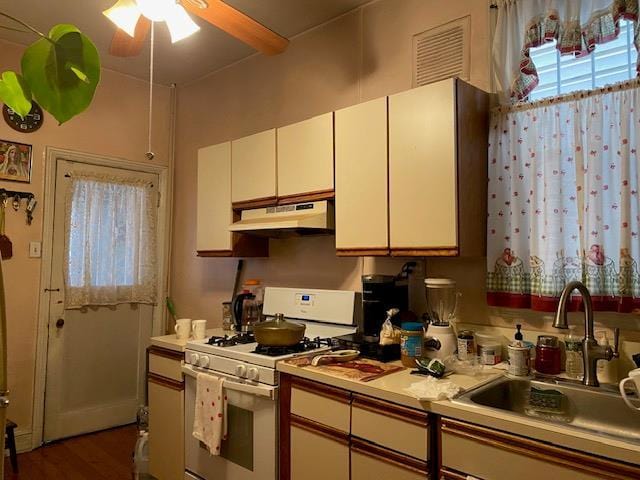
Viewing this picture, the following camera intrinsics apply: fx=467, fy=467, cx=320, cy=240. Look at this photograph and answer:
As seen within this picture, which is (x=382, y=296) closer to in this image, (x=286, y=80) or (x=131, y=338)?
(x=286, y=80)

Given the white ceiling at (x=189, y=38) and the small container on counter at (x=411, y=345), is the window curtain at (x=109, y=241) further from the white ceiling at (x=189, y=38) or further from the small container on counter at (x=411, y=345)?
the small container on counter at (x=411, y=345)

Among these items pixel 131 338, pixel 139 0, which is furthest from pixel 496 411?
pixel 131 338

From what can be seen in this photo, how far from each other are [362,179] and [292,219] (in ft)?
1.56

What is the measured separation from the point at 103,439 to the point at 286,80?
3000mm

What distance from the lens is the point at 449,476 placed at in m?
1.53

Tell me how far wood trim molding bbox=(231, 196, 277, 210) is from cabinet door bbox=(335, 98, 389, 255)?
21.1 inches

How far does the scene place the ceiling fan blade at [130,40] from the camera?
2.06m

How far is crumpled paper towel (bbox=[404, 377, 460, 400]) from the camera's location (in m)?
1.58

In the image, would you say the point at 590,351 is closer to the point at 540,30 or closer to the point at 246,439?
the point at 540,30

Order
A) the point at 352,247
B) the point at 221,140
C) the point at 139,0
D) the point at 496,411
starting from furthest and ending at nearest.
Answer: the point at 221,140, the point at 352,247, the point at 139,0, the point at 496,411

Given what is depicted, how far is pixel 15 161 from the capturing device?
331cm

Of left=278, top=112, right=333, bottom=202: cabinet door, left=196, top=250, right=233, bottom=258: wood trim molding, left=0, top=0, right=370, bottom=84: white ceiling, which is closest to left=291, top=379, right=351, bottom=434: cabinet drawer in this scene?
left=278, top=112, right=333, bottom=202: cabinet door

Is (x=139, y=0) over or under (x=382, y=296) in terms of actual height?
over

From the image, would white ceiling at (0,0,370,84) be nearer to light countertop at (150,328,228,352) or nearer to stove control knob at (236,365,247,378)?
light countertop at (150,328,228,352)
